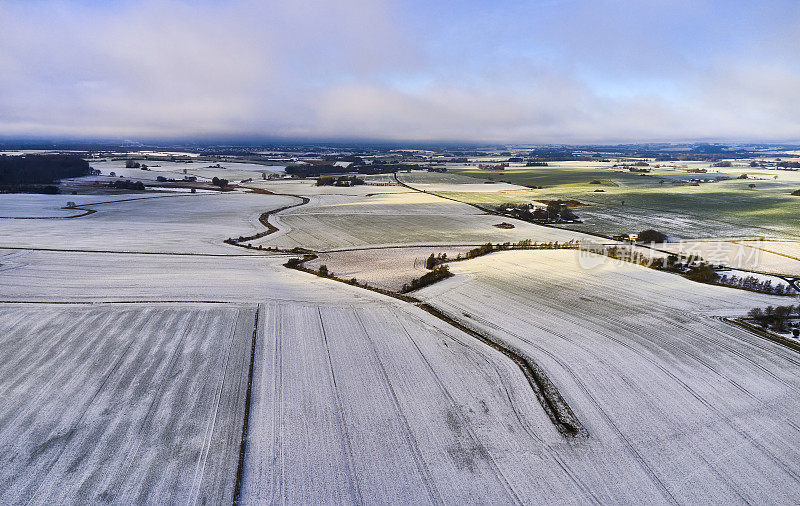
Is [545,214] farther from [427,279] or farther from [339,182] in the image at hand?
[339,182]

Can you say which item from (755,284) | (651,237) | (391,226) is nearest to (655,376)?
(755,284)

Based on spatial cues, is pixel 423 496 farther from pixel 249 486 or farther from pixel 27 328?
pixel 27 328

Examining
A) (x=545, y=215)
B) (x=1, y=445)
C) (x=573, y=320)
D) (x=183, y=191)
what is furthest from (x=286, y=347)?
(x=183, y=191)

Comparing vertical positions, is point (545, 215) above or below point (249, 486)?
above

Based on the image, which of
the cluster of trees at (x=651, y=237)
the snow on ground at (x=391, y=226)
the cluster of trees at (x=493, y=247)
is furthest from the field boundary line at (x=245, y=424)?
the cluster of trees at (x=651, y=237)

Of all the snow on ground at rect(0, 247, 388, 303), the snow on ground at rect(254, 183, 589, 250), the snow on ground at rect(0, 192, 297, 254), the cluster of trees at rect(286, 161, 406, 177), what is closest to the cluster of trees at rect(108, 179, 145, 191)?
the snow on ground at rect(0, 192, 297, 254)

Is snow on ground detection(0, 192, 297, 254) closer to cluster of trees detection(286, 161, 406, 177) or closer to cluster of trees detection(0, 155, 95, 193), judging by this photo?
cluster of trees detection(0, 155, 95, 193)
